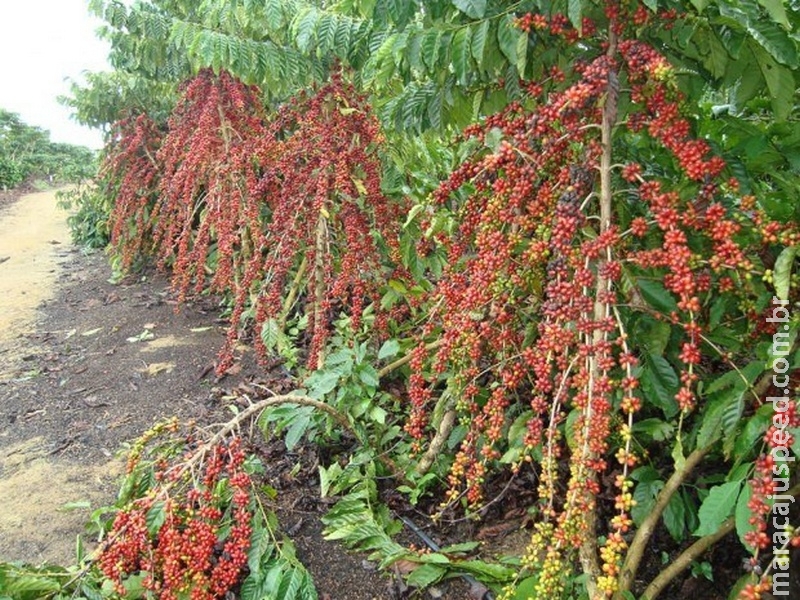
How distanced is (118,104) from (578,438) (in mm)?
6788

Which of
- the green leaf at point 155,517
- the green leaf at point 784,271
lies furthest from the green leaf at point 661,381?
the green leaf at point 155,517

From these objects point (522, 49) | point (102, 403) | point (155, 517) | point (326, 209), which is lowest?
point (102, 403)

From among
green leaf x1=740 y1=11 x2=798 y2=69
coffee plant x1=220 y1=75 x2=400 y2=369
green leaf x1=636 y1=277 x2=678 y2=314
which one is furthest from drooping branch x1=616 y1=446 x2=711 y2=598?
coffee plant x1=220 y1=75 x2=400 y2=369

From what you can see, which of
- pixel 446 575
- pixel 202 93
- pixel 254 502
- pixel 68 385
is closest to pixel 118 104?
pixel 202 93

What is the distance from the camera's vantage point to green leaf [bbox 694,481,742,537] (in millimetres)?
1402

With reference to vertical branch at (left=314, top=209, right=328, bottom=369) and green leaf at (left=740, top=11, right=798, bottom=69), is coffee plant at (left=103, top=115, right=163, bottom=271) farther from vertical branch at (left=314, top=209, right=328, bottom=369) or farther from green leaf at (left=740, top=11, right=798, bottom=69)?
green leaf at (left=740, top=11, right=798, bottom=69)

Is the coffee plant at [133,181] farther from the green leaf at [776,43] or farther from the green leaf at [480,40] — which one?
the green leaf at [776,43]

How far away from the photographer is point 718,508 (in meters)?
1.41

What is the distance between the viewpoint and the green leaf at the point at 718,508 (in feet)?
4.60

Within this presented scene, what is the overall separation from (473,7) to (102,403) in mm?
3271

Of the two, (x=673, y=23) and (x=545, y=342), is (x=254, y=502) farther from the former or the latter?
(x=673, y=23)

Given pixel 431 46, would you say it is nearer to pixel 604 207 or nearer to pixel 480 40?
pixel 480 40

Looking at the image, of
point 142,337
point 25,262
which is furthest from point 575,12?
point 25,262

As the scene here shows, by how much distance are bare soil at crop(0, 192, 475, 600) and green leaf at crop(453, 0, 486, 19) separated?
1.73 meters
